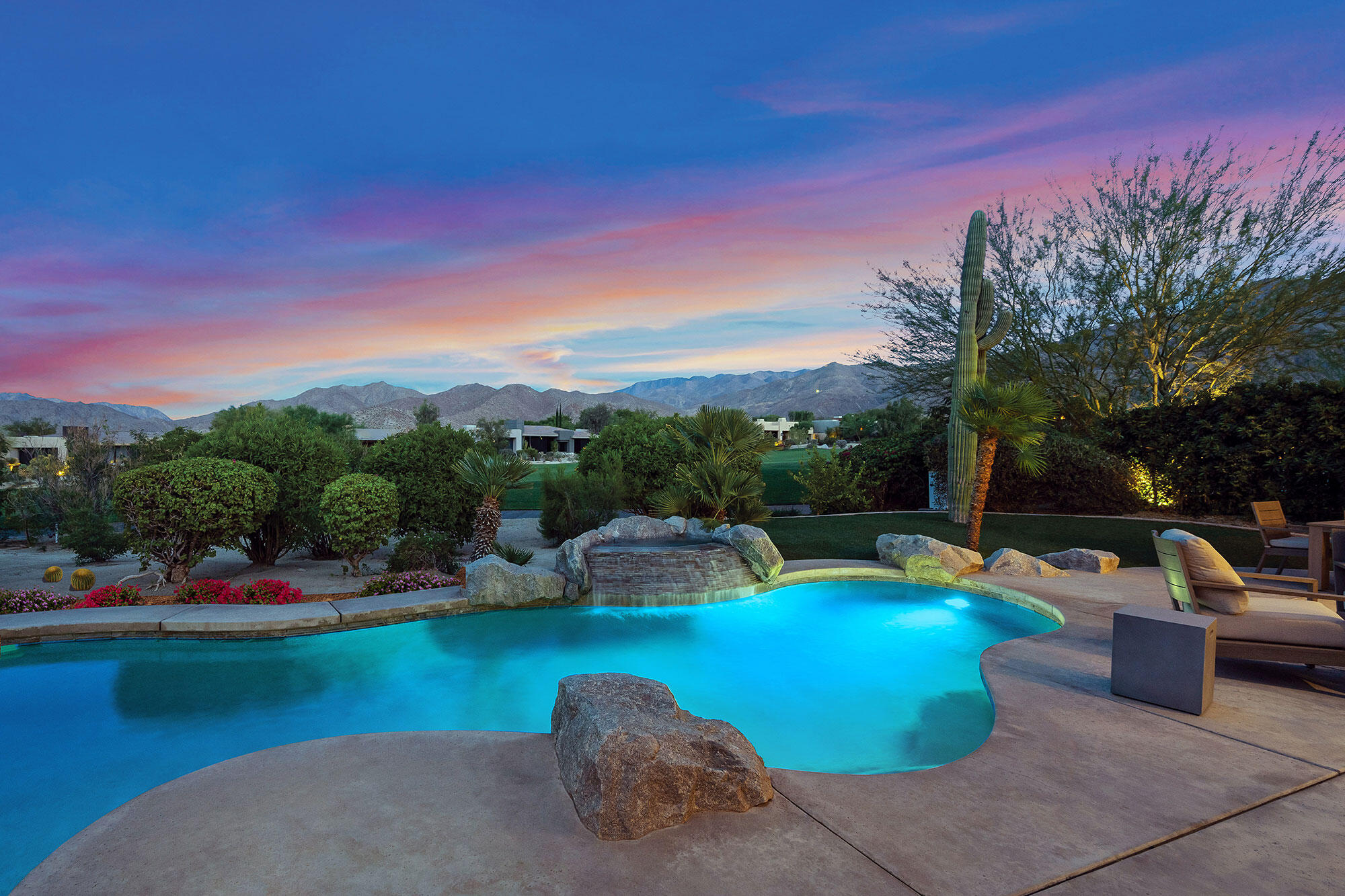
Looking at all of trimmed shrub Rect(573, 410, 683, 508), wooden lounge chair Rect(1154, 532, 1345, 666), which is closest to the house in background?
trimmed shrub Rect(573, 410, 683, 508)

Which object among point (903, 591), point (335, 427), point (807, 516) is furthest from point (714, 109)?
point (335, 427)

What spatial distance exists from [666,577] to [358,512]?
4195mm

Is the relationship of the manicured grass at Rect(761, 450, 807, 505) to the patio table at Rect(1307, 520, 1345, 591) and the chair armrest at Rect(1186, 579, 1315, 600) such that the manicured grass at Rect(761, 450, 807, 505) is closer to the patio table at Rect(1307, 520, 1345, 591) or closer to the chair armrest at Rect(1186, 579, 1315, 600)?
the patio table at Rect(1307, 520, 1345, 591)

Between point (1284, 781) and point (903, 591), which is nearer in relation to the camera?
point (1284, 781)

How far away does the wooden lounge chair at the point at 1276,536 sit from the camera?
7590 mm

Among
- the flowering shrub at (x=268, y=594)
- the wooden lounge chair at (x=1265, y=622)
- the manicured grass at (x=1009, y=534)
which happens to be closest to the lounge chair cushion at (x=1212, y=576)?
the wooden lounge chair at (x=1265, y=622)

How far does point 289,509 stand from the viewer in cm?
931

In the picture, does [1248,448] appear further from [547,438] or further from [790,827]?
[547,438]

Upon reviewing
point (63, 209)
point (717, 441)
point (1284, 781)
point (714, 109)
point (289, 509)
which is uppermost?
point (714, 109)

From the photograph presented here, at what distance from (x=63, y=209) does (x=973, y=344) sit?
17719mm

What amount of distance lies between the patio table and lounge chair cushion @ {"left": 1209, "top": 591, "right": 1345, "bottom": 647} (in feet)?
7.29

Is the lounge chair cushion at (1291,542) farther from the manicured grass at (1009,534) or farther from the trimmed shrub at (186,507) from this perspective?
the trimmed shrub at (186,507)

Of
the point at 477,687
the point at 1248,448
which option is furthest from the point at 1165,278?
the point at 477,687

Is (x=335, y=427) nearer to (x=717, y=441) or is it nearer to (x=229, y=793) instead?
(x=717, y=441)
